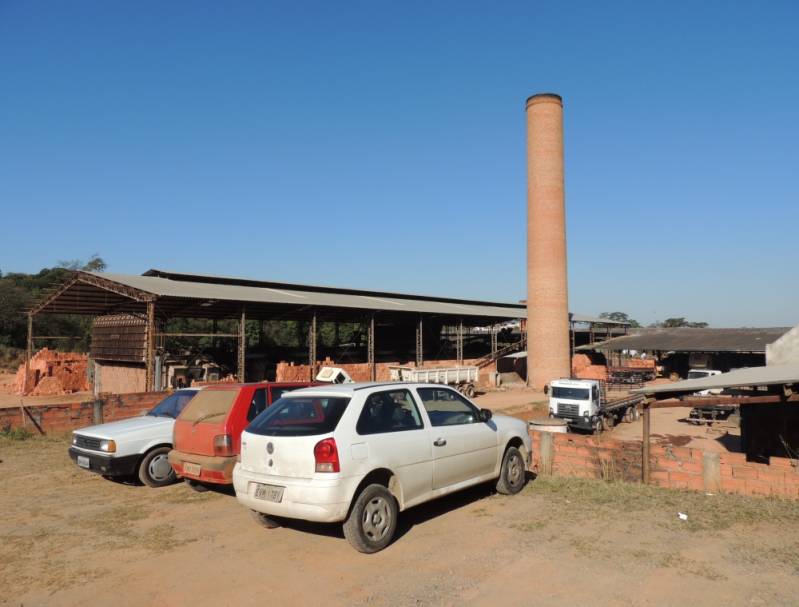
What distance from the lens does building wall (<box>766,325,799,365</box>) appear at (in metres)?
13.9

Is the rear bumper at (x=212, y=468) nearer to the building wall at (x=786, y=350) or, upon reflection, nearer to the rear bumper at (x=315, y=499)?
the rear bumper at (x=315, y=499)

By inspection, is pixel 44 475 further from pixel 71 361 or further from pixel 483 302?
pixel 483 302

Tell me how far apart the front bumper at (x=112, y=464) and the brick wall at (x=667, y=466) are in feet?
19.8

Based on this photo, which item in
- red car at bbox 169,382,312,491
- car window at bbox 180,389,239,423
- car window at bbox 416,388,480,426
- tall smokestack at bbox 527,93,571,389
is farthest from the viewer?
tall smokestack at bbox 527,93,571,389

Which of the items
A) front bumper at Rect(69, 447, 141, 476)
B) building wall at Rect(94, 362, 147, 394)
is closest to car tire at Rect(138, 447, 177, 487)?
front bumper at Rect(69, 447, 141, 476)

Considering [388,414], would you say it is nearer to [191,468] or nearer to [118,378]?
[191,468]

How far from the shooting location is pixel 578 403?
19.5 m

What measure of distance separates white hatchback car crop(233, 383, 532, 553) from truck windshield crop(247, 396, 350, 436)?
12 mm

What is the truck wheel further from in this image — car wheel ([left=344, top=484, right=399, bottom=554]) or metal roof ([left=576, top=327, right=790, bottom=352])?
metal roof ([left=576, top=327, right=790, bottom=352])

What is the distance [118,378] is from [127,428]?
24251 millimetres

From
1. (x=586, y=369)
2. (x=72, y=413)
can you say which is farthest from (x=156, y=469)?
(x=586, y=369)

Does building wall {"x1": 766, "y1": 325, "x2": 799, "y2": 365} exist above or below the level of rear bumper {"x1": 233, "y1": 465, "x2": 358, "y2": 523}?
above

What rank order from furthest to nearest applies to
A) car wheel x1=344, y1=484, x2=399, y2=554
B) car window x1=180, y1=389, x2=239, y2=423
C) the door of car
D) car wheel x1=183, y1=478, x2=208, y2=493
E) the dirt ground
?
car wheel x1=183, y1=478, x2=208, y2=493
car window x1=180, y1=389, x2=239, y2=423
the door of car
car wheel x1=344, y1=484, x2=399, y2=554
the dirt ground

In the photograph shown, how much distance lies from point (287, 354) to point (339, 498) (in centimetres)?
3172
